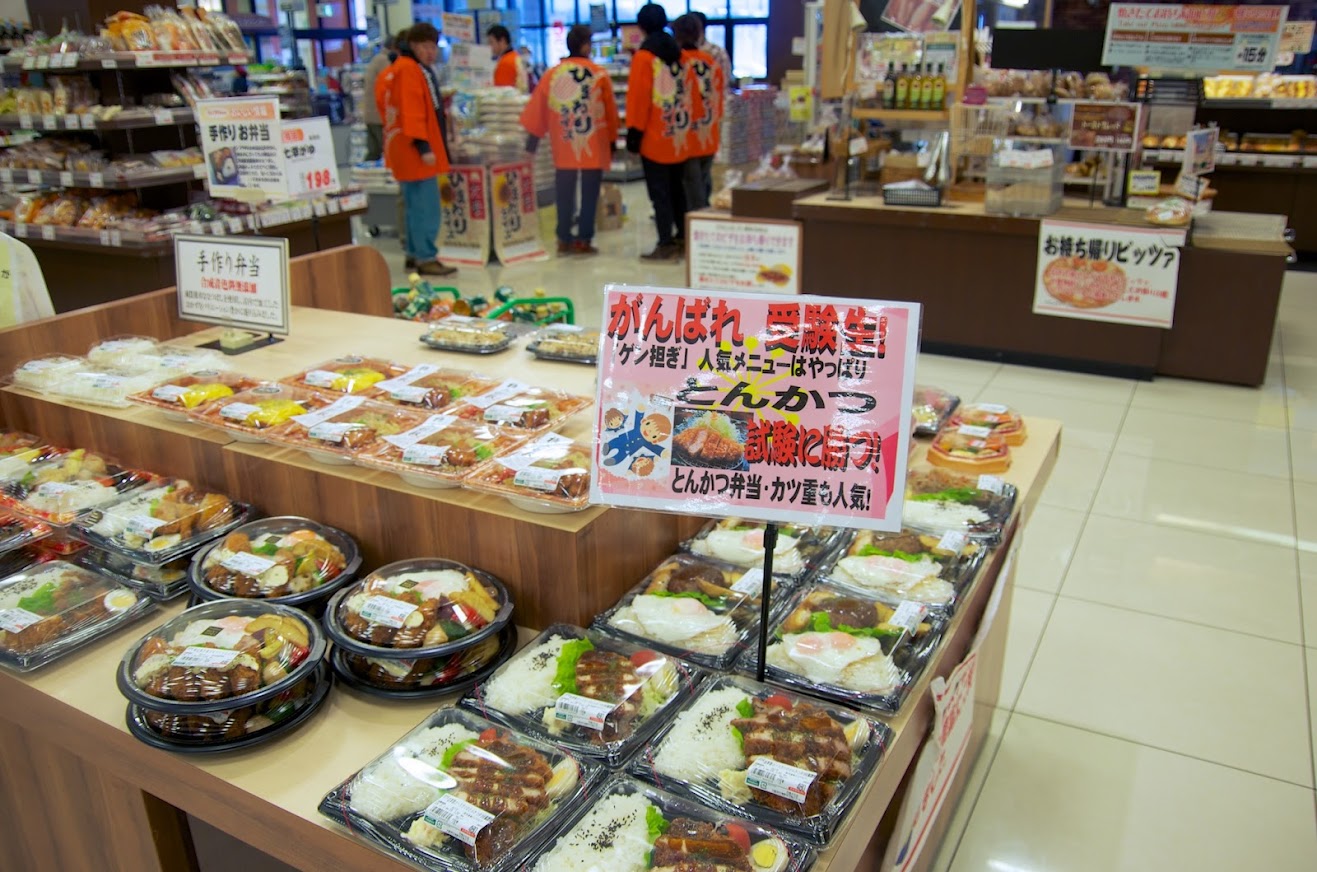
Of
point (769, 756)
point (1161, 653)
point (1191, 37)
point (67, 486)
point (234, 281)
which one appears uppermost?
point (1191, 37)

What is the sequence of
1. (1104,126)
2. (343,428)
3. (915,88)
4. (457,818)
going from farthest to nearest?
(915,88)
(1104,126)
(343,428)
(457,818)

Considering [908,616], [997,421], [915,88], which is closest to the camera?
[908,616]

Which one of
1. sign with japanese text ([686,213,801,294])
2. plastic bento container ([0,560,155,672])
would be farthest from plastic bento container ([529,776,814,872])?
sign with japanese text ([686,213,801,294])

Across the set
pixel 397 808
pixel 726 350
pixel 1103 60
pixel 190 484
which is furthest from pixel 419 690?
pixel 1103 60

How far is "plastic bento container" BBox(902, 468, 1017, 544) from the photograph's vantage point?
6.80ft

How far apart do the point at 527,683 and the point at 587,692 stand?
104 mm

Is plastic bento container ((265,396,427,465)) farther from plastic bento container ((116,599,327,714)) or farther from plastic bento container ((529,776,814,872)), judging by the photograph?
plastic bento container ((529,776,814,872))

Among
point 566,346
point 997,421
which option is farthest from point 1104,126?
point 566,346

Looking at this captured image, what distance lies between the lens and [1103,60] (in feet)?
17.7

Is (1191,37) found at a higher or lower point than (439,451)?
higher

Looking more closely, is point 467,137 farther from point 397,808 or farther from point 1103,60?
point 397,808

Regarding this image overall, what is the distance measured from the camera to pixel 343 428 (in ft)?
6.67

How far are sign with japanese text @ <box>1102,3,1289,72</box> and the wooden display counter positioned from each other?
0.87 metres

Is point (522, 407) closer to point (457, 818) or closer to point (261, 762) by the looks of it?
point (261, 762)
